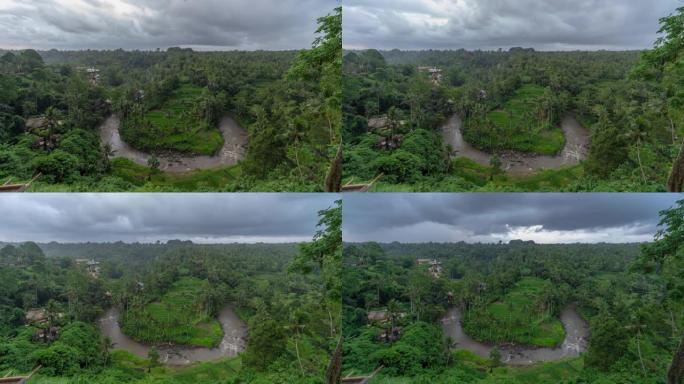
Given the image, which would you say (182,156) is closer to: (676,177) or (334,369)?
(334,369)

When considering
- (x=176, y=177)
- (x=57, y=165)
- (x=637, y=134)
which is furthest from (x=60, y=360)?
(x=637, y=134)

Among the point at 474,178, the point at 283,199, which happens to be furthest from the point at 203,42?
the point at 474,178

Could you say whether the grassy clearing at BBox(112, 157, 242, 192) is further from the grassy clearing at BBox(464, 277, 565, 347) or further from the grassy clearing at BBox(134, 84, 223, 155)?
the grassy clearing at BBox(464, 277, 565, 347)

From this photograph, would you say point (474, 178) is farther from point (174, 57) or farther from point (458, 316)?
point (174, 57)

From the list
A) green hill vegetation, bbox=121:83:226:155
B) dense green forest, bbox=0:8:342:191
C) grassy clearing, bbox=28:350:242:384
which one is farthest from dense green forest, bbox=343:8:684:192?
grassy clearing, bbox=28:350:242:384

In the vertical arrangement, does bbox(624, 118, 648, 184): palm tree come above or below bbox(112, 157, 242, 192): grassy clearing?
above
